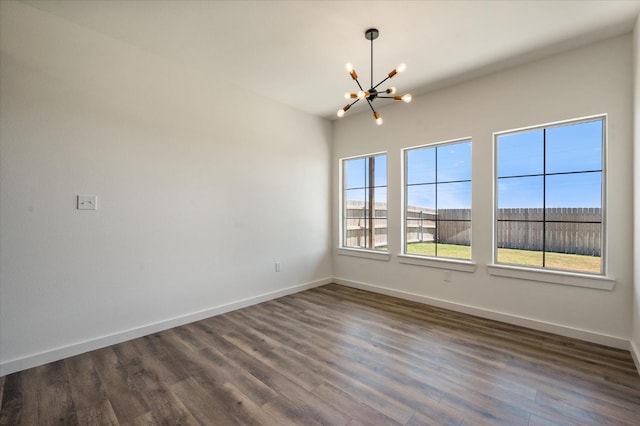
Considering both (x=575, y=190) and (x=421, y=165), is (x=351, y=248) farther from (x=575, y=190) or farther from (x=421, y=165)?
(x=575, y=190)

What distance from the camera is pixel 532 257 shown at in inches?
131

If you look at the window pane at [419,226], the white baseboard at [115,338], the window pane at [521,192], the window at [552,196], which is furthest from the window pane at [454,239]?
the white baseboard at [115,338]

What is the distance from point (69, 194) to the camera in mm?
2639

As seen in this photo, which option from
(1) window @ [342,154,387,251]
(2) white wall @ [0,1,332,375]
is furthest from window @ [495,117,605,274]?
(2) white wall @ [0,1,332,375]

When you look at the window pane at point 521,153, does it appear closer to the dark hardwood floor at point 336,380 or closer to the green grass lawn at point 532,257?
the green grass lawn at point 532,257

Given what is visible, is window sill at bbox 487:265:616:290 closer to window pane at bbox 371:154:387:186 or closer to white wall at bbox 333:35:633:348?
white wall at bbox 333:35:633:348

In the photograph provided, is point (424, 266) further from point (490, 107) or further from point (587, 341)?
point (490, 107)

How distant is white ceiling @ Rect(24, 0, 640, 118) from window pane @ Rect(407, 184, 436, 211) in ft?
4.91

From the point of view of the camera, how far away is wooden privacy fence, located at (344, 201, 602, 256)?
3025 mm

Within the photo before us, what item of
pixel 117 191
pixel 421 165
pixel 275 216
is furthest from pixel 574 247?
pixel 117 191

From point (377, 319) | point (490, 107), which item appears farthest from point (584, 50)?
point (377, 319)

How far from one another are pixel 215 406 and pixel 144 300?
1673mm

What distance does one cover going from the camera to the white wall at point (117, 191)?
95.3 inches

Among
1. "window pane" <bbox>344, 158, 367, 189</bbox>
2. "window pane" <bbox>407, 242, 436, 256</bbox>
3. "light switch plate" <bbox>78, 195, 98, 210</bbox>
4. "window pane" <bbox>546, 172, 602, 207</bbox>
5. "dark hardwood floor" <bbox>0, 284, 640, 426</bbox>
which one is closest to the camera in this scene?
"dark hardwood floor" <bbox>0, 284, 640, 426</bbox>
